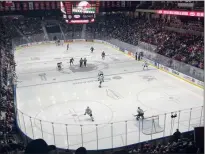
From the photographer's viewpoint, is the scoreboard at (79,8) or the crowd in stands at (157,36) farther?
the scoreboard at (79,8)

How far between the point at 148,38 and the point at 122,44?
3.36 meters

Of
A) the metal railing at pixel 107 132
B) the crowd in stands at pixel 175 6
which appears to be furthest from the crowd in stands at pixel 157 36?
the metal railing at pixel 107 132

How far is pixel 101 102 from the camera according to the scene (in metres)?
13.8

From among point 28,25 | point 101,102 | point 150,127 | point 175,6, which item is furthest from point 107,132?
point 28,25

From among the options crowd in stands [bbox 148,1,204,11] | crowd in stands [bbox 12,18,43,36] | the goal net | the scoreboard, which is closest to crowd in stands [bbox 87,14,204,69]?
crowd in stands [bbox 148,1,204,11]

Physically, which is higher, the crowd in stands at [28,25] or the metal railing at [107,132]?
the crowd in stands at [28,25]

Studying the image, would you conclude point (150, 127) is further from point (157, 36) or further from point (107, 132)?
point (157, 36)

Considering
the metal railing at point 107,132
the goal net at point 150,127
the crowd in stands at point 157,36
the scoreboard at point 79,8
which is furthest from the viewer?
the scoreboard at point 79,8

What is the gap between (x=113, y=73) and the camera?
19.9 metres

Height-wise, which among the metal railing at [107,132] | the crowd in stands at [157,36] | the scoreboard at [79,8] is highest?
the scoreboard at [79,8]

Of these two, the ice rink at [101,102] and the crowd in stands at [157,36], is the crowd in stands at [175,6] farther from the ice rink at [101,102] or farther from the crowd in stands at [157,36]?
the ice rink at [101,102]

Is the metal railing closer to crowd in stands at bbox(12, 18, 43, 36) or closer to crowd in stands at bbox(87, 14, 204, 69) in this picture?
crowd in stands at bbox(87, 14, 204, 69)

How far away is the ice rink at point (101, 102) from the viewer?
10211mm

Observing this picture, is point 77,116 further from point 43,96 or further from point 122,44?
point 122,44
